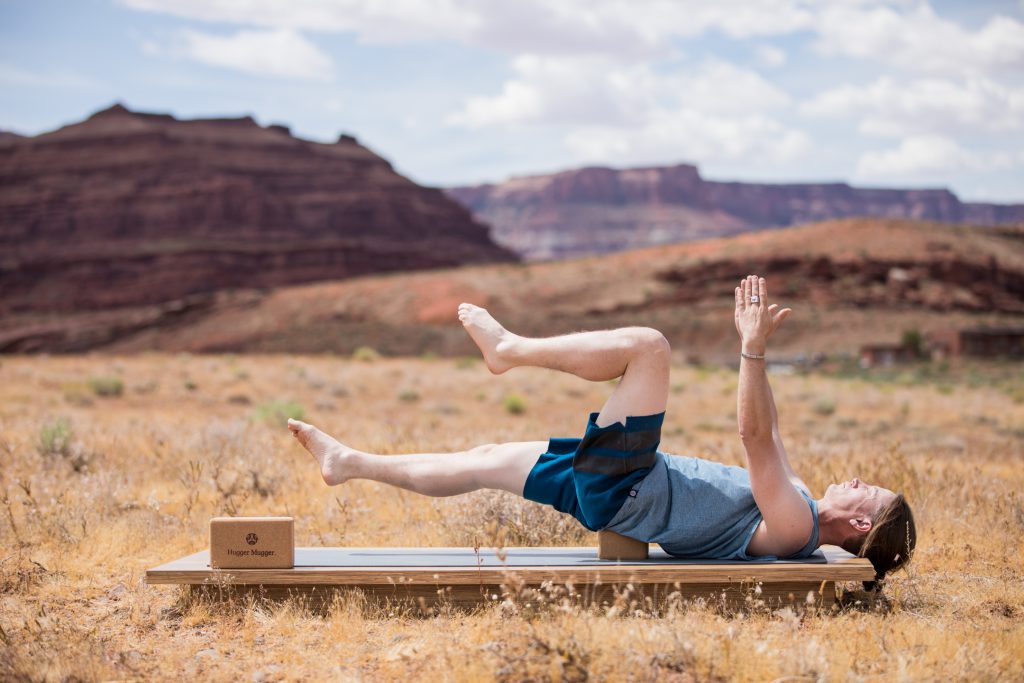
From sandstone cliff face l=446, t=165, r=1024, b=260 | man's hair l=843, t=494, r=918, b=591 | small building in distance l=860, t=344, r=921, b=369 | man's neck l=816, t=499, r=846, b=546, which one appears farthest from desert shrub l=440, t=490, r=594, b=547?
sandstone cliff face l=446, t=165, r=1024, b=260

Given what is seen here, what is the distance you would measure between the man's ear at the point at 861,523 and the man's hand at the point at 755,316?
1.05 metres

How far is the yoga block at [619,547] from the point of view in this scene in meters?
4.40

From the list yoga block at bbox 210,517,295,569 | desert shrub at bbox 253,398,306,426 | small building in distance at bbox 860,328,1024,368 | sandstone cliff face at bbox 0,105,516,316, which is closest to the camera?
yoga block at bbox 210,517,295,569

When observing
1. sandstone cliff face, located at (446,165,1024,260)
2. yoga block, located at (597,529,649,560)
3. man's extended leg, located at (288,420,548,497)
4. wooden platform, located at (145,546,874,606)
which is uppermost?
sandstone cliff face, located at (446,165,1024,260)

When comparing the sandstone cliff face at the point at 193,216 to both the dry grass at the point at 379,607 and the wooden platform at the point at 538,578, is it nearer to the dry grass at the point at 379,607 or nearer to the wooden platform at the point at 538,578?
the dry grass at the point at 379,607

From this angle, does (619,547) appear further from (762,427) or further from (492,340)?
(492,340)

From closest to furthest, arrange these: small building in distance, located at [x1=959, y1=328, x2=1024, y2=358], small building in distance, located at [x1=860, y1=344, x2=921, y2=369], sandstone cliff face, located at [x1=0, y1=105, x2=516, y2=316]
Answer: small building in distance, located at [x1=860, y1=344, x2=921, y2=369]
small building in distance, located at [x1=959, y1=328, x2=1024, y2=358]
sandstone cliff face, located at [x1=0, y1=105, x2=516, y2=316]

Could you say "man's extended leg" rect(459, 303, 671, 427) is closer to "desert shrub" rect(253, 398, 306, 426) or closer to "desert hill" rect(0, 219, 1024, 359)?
"desert shrub" rect(253, 398, 306, 426)

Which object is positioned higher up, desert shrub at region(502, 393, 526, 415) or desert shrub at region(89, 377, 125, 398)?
desert shrub at region(89, 377, 125, 398)

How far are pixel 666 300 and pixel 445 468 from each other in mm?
44806

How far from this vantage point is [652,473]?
4.30 m

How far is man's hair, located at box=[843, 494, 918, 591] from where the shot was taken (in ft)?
14.2

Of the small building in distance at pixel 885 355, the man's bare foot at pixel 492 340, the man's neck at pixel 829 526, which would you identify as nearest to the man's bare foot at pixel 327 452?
the man's bare foot at pixel 492 340

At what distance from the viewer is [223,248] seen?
7588 cm
